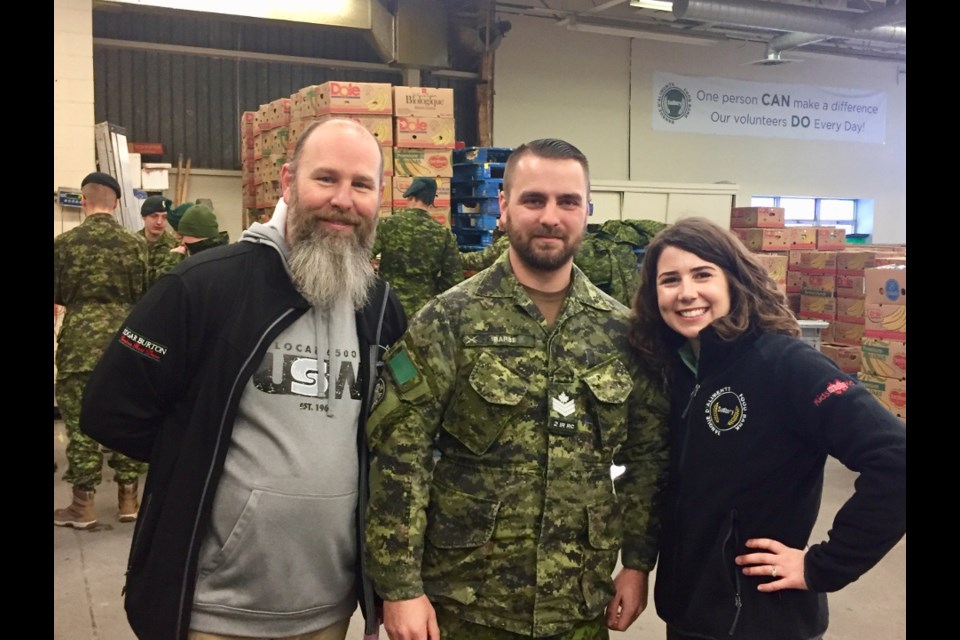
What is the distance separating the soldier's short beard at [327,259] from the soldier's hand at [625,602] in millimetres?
907

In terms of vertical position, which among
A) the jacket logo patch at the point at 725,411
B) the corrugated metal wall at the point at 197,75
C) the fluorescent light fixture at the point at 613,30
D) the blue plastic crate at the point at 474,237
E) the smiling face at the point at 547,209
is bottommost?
the jacket logo patch at the point at 725,411

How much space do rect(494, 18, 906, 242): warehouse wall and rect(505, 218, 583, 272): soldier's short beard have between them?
10630 millimetres

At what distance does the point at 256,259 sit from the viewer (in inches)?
74.8

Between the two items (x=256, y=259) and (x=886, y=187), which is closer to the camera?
(x=256, y=259)

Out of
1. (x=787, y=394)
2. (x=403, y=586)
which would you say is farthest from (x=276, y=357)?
(x=787, y=394)

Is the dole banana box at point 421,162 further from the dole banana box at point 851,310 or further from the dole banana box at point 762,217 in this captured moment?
the dole banana box at point 762,217

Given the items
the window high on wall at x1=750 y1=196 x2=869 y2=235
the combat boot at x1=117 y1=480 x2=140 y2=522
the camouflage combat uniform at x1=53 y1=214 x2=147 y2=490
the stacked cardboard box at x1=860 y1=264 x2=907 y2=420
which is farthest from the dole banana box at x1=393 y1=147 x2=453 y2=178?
the window high on wall at x1=750 y1=196 x2=869 y2=235

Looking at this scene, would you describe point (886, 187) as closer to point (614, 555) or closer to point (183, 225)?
point (183, 225)

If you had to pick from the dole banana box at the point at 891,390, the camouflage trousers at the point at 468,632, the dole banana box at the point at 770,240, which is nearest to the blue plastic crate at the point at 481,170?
the dole banana box at the point at 891,390

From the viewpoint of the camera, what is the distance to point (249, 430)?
1787mm

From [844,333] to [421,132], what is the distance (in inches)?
→ 203

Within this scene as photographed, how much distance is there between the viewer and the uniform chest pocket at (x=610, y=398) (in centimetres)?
193

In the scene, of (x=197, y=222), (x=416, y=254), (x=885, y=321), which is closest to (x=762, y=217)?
(x=885, y=321)
